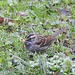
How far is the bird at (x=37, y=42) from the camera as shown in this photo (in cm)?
490

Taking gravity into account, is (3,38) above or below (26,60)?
above

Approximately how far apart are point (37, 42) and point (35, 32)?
0.63 metres

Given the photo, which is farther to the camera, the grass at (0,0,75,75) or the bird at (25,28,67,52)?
the bird at (25,28,67,52)

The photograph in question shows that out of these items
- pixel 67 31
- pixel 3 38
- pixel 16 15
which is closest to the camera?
pixel 3 38

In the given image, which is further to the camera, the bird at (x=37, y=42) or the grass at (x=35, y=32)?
the bird at (x=37, y=42)

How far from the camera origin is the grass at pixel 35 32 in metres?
4.17

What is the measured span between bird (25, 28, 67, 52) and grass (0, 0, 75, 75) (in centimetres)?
13

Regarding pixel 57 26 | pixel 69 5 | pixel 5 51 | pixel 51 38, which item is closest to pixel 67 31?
pixel 57 26

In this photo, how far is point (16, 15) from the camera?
6258 mm

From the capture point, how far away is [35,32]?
18.4ft

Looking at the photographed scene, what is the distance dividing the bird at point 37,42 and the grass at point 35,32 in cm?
13

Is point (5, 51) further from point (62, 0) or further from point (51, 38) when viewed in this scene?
point (62, 0)

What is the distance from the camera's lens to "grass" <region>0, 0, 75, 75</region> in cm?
417

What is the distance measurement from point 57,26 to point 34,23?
73 centimetres
